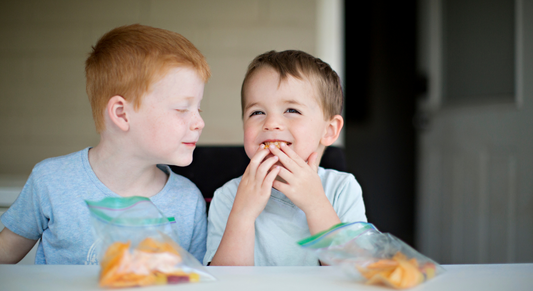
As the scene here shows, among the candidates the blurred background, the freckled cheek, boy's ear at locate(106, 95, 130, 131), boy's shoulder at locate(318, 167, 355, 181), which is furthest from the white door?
boy's ear at locate(106, 95, 130, 131)

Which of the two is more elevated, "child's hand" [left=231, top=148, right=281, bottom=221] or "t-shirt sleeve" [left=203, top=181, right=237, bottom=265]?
"child's hand" [left=231, top=148, right=281, bottom=221]

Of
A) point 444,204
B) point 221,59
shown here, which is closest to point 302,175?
point 221,59

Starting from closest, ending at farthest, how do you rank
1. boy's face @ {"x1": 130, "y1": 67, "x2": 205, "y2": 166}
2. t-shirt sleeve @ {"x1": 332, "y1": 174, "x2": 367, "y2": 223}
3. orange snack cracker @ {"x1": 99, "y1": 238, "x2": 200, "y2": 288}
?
1. orange snack cracker @ {"x1": 99, "y1": 238, "x2": 200, "y2": 288}
2. boy's face @ {"x1": 130, "y1": 67, "x2": 205, "y2": 166}
3. t-shirt sleeve @ {"x1": 332, "y1": 174, "x2": 367, "y2": 223}

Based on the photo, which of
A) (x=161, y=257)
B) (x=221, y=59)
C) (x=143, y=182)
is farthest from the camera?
(x=221, y=59)

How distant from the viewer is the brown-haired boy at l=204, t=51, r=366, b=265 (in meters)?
0.84

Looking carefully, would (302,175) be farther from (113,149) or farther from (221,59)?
(221,59)

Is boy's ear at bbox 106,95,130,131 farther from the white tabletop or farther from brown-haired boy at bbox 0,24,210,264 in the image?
the white tabletop

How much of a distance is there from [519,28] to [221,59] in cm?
168

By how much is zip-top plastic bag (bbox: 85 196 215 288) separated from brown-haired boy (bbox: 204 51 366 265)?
1.10ft

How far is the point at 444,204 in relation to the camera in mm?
2623

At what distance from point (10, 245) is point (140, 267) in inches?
25.2

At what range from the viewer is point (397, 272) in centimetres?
48

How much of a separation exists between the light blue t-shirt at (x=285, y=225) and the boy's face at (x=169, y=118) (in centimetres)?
24

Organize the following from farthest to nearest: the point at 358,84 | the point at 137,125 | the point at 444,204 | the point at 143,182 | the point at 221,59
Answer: the point at 358,84 < the point at 444,204 < the point at 221,59 < the point at 143,182 < the point at 137,125
